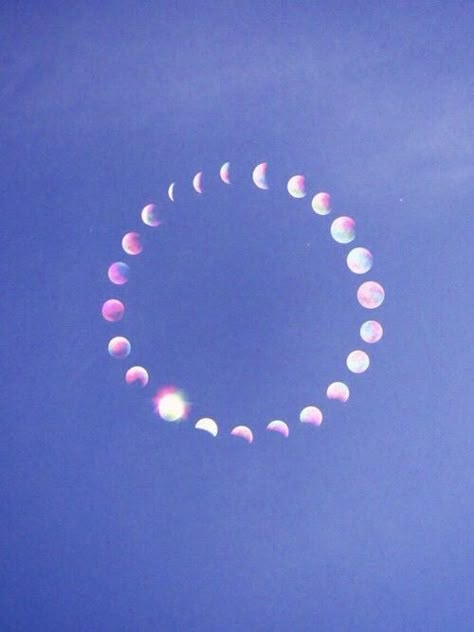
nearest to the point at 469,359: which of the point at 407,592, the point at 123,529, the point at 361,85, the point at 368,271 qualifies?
the point at 368,271

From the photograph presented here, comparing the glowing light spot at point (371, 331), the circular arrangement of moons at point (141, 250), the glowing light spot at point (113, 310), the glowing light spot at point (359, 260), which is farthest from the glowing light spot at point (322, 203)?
the glowing light spot at point (113, 310)

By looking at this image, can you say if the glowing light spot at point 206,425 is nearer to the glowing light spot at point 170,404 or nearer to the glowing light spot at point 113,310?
the glowing light spot at point 170,404

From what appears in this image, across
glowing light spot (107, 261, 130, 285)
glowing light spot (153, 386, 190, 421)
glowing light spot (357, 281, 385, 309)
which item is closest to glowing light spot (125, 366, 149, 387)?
glowing light spot (153, 386, 190, 421)

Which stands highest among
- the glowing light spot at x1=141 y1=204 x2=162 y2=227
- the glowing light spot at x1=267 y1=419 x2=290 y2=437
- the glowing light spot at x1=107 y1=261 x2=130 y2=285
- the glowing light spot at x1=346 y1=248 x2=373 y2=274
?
the glowing light spot at x1=346 y1=248 x2=373 y2=274

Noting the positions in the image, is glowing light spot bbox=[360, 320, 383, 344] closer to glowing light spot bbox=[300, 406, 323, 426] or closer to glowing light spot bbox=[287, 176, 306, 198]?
glowing light spot bbox=[300, 406, 323, 426]

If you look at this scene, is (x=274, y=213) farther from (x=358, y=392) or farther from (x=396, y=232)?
(x=358, y=392)

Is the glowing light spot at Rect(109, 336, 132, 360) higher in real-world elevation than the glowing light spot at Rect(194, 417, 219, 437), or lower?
higher

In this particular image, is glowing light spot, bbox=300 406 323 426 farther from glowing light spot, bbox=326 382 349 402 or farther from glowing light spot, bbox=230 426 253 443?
glowing light spot, bbox=230 426 253 443
